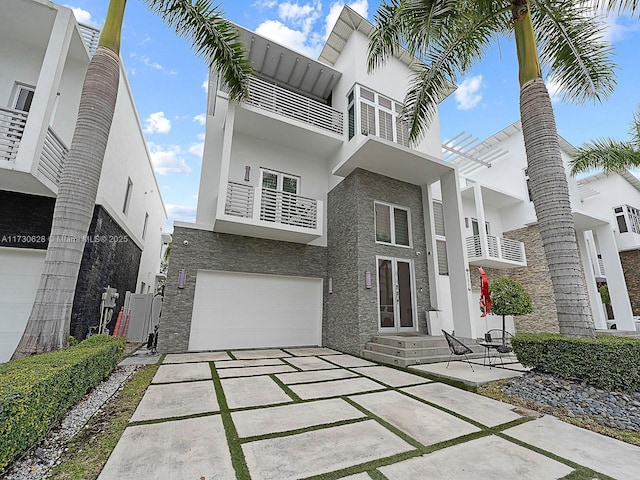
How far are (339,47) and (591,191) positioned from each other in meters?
17.1

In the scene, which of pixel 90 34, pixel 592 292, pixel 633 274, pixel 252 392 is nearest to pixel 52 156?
pixel 90 34

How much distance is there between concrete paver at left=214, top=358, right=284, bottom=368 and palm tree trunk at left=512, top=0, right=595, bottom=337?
5491 mm

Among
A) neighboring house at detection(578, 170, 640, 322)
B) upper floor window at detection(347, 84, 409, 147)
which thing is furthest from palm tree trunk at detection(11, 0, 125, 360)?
neighboring house at detection(578, 170, 640, 322)

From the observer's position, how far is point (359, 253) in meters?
7.89

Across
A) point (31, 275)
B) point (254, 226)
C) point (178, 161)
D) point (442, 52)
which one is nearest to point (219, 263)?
point (254, 226)

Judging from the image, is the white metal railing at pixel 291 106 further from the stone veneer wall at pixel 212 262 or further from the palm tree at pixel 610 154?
the palm tree at pixel 610 154

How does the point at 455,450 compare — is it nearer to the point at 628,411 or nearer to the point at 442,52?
the point at 628,411

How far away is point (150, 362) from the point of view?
20.2 feet

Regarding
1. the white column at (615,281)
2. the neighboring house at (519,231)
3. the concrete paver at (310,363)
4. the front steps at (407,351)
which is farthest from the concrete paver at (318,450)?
the white column at (615,281)

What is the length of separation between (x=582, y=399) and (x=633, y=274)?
17144 millimetres

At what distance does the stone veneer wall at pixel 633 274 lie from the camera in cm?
1436

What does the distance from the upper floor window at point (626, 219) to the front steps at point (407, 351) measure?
14917mm

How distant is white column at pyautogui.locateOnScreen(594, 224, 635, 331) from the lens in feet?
40.0

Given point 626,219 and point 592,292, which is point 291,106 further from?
point 626,219
